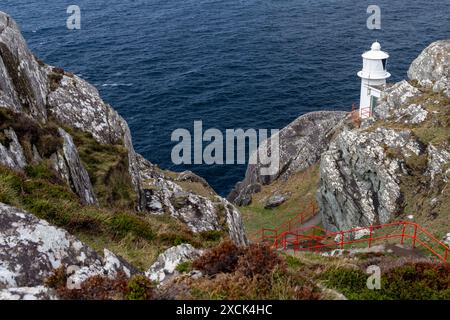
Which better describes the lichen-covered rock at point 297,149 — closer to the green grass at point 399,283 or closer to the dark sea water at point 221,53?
the dark sea water at point 221,53

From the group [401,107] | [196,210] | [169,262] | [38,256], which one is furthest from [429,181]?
[38,256]

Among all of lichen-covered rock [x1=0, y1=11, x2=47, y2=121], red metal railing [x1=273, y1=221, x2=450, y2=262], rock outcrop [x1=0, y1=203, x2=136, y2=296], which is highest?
lichen-covered rock [x1=0, y1=11, x2=47, y2=121]

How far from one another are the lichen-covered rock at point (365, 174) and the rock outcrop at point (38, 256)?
25606 millimetres

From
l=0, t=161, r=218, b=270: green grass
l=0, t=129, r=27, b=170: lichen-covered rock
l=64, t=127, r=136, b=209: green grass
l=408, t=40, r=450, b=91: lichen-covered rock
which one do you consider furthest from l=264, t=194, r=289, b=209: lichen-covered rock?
l=0, t=129, r=27, b=170: lichen-covered rock

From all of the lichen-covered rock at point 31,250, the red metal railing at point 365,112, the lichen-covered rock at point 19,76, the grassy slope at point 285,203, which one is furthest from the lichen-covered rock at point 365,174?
the lichen-covered rock at point 31,250

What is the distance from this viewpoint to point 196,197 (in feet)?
106

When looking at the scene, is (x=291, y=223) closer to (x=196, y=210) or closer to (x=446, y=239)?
(x=196, y=210)

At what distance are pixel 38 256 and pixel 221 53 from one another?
9838 centimetres

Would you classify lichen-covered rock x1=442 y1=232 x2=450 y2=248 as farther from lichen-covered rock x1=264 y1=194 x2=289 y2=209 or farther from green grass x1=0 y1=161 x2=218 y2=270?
lichen-covered rock x1=264 y1=194 x2=289 y2=209

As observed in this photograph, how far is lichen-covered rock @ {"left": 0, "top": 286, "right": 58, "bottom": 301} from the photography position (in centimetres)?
1025

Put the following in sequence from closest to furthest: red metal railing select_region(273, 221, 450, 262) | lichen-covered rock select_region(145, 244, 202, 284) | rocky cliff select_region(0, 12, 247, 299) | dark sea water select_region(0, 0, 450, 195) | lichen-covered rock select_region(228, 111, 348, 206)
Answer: rocky cliff select_region(0, 12, 247, 299), lichen-covered rock select_region(145, 244, 202, 284), red metal railing select_region(273, 221, 450, 262), lichen-covered rock select_region(228, 111, 348, 206), dark sea water select_region(0, 0, 450, 195)

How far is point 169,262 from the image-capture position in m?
14.8

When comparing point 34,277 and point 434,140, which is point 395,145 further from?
point 34,277

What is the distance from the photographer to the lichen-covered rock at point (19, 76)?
2675cm
